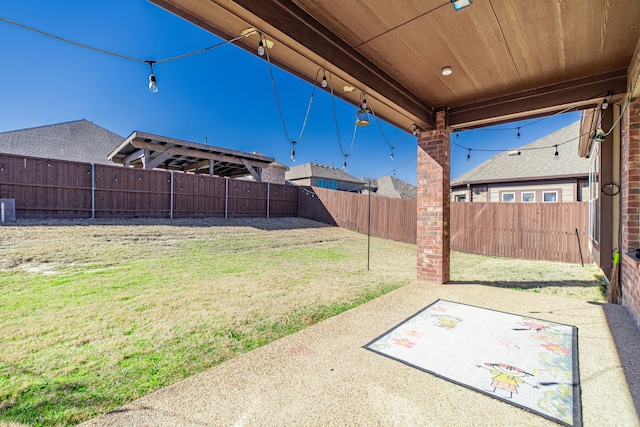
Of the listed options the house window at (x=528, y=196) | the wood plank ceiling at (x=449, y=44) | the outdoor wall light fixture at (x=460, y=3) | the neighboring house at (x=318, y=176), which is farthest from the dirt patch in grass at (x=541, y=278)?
the neighboring house at (x=318, y=176)

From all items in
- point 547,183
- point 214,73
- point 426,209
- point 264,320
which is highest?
point 214,73

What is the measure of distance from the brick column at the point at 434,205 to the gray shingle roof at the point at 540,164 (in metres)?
7.26

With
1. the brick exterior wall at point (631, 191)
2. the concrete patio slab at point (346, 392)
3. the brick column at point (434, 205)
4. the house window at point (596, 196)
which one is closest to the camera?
the concrete patio slab at point (346, 392)

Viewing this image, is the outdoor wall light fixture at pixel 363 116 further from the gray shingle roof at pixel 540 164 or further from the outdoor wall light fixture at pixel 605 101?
the gray shingle roof at pixel 540 164

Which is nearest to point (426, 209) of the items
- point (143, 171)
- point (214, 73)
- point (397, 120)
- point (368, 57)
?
point (397, 120)

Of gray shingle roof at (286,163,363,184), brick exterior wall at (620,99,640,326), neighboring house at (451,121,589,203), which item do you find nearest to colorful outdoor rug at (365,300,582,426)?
brick exterior wall at (620,99,640,326)

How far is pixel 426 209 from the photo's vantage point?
4559 millimetres

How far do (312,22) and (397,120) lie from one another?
2497mm

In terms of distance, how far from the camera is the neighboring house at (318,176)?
90.0ft

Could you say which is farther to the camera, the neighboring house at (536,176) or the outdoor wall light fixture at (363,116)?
the neighboring house at (536,176)

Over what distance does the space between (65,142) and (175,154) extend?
9.97 m

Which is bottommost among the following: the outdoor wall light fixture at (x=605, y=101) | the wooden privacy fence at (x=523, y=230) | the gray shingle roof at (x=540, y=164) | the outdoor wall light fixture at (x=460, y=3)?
the wooden privacy fence at (x=523, y=230)

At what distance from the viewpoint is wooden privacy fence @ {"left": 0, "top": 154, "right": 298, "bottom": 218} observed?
8.12 meters

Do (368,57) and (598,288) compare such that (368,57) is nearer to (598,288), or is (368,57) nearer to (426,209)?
(426,209)
